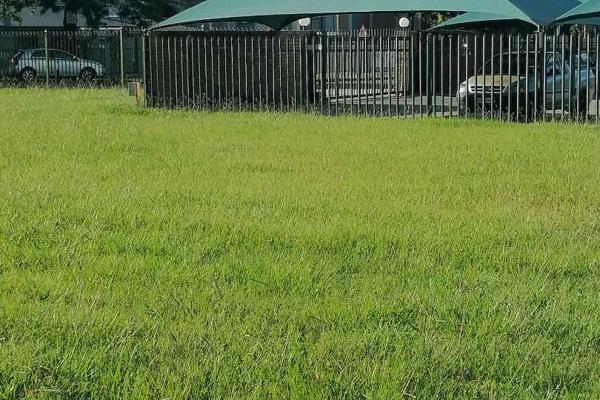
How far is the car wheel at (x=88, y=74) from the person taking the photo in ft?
106

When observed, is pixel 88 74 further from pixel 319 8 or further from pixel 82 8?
pixel 319 8

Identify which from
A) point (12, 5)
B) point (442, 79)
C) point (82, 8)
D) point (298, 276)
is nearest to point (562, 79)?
point (442, 79)

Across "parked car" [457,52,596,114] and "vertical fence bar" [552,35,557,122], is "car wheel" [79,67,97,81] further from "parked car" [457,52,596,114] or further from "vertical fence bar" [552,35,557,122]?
"vertical fence bar" [552,35,557,122]

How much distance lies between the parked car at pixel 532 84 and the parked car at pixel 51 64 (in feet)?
61.3

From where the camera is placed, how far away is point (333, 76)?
19.4 m

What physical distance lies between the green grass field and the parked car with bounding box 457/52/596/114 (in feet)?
19.2

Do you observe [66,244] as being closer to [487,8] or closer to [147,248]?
[147,248]

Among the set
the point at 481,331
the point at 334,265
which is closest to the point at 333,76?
the point at 334,265

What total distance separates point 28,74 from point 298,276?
29305 mm

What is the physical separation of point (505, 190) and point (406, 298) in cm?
398

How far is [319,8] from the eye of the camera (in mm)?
21047

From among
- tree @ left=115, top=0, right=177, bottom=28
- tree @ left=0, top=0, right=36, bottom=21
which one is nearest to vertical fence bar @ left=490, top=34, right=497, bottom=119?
tree @ left=0, top=0, right=36, bottom=21

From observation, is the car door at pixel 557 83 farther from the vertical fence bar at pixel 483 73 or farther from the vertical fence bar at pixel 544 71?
the vertical fence bar at pixel 483 73

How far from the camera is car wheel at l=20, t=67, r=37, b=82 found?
32281mm
